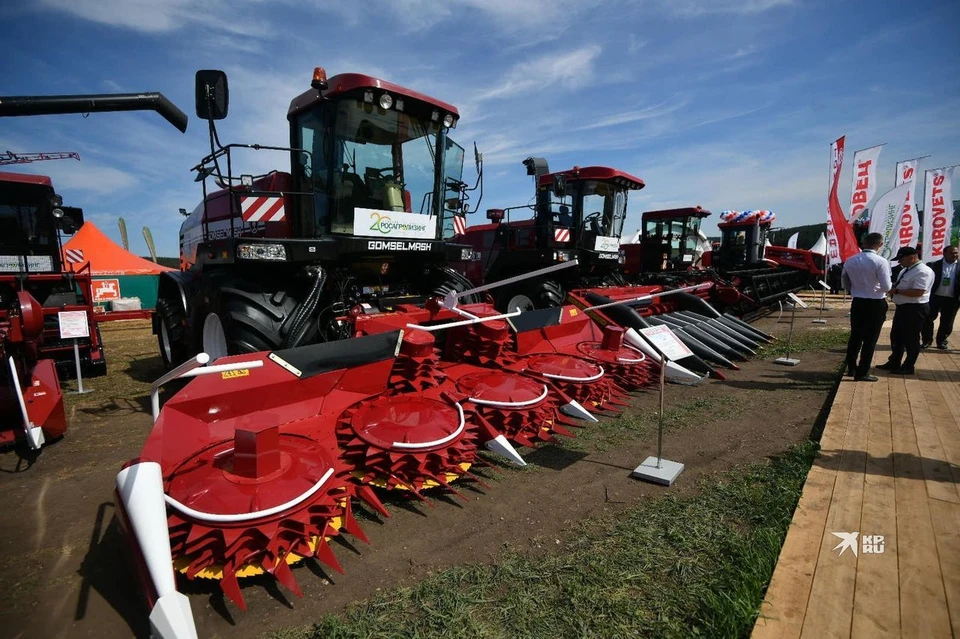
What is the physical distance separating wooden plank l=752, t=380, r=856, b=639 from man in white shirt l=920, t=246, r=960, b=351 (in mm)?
5118

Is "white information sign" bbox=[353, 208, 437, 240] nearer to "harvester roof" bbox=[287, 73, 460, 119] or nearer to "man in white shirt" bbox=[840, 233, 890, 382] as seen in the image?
"harvester roof" bbox=[287, 73, 460, 119]

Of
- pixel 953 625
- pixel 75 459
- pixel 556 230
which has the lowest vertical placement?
pixel 75 459

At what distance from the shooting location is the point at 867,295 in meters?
4.62

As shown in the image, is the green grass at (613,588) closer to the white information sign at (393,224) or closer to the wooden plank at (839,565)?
the wooden plank at (839,565)

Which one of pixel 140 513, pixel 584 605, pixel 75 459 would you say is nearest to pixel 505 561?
pixel 584 605

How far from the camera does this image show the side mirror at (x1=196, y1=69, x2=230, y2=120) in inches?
121

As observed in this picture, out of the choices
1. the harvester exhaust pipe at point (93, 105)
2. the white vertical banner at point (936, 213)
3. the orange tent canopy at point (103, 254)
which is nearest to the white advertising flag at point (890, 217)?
the white vertical banner at point (936, 213)

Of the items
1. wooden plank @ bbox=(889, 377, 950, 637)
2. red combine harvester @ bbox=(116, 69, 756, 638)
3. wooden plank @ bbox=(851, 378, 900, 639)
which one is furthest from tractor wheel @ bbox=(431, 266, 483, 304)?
wooden plank @ bbox=(889, 377, 950, 637)

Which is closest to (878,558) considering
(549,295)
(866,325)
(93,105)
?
(866,325)

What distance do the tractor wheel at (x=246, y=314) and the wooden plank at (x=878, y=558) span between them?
3.59 meters

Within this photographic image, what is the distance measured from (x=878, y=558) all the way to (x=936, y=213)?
13474 millimetres

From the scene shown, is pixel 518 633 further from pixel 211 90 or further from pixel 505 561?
pixel 211 90

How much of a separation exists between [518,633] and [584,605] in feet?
0.98

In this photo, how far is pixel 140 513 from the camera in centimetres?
164
